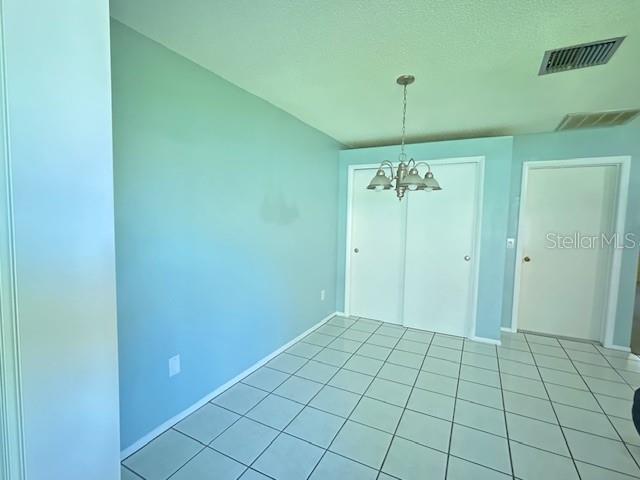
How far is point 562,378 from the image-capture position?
102 inches

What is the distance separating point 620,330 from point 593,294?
1.32ft

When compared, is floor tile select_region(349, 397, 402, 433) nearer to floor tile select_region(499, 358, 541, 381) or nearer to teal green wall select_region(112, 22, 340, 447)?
teal green wall select_region(112, 22, 340, 447)

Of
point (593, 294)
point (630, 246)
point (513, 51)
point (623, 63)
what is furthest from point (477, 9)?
point (593, 294)

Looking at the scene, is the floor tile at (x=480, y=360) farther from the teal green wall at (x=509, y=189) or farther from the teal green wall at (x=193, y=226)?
the teal green wall at (x=193, y=226)

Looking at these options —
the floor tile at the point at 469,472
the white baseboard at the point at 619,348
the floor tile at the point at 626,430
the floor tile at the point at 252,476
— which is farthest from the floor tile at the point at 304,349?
the white baseboard at the point at 619,348

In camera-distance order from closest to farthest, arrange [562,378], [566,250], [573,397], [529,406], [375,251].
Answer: [529,406] < [573,397] < [562,378] < [566,250] < [375,251]

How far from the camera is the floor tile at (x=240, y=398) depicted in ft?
6.99

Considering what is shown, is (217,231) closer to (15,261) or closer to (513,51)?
(15,261)

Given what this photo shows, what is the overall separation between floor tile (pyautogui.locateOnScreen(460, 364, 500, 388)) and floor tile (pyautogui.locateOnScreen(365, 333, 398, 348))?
28.1 inches

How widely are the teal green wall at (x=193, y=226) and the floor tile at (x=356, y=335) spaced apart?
75cm

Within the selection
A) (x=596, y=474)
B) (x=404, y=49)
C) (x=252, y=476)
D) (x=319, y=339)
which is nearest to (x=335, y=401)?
(x=252, y=476)

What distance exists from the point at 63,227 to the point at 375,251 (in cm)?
341

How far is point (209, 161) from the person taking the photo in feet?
6.80

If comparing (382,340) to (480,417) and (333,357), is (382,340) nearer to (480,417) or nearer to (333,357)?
(333,357)
